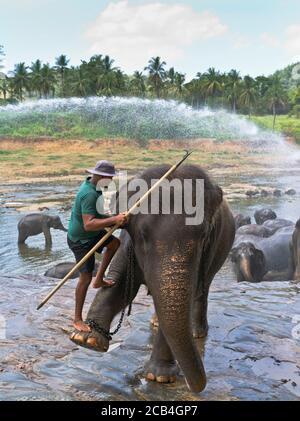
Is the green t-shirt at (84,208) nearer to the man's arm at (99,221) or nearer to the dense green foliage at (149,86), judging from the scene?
the man's arm at (99,221)

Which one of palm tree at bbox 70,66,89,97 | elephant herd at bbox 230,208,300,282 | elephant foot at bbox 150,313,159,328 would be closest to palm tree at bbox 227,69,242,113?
palm tree at bbox 70,66,89,97

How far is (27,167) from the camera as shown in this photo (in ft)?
103

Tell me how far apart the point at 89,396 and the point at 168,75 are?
182ft

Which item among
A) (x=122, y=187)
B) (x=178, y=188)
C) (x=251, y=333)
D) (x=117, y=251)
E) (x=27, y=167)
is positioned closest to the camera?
(x=178, y=188)

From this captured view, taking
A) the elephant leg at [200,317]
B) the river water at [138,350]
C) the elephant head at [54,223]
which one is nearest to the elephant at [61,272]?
the river water at [138,350]

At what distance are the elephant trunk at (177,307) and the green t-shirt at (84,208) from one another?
924 mm

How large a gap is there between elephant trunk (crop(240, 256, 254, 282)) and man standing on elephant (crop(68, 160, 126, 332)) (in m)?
5.47

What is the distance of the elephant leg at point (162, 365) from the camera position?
5.20 meters

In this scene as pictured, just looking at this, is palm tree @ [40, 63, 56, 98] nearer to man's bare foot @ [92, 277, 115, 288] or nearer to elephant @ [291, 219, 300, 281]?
elephant @ [291, 219, 300, 281]

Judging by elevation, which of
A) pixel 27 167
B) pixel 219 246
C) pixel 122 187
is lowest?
pixel 27 167

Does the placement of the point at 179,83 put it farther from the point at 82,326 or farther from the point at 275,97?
the point at 82,326

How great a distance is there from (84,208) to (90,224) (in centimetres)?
15

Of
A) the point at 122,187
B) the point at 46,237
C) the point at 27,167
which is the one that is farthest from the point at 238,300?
the point at 27,167
